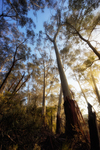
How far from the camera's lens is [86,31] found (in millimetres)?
5688

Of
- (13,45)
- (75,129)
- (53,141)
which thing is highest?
(13,45)

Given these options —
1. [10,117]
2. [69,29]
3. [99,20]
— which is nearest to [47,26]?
[69,29]

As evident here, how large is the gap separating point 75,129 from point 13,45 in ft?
32.9

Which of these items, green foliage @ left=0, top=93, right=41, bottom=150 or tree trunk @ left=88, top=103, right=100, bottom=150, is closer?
tree trunk @ left=88, top=103, right=100, bottom=150

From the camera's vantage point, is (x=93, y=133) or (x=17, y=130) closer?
(x=93, y=133)

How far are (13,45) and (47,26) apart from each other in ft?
15.8

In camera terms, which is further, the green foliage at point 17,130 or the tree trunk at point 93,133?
the green foliage at point 17,130

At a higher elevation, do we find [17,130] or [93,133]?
[17,130]

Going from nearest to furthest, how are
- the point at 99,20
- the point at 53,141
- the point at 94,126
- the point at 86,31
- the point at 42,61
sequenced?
the point at 94,126, the point at 53,141, the point at 99,20, the point at 86,31, the point at 42,61

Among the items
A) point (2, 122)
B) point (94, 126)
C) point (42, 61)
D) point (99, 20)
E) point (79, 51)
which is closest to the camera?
point (94, 126)

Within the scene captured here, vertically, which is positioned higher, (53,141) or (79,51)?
(79,51)

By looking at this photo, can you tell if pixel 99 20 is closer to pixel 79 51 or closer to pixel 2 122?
pixel 79 51

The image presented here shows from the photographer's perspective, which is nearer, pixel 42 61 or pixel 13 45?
pixel 13 45

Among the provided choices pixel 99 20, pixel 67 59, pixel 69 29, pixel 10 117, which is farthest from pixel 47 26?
pixel 10 117
